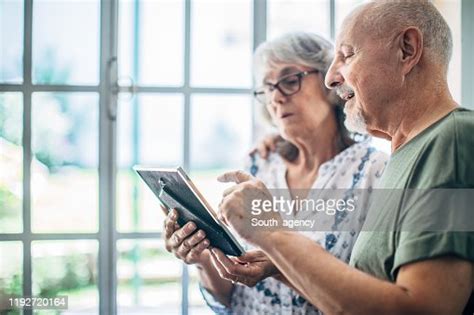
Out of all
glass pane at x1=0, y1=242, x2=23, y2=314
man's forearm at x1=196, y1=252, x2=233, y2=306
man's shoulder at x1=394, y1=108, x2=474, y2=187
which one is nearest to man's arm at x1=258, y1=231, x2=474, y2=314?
man's shoulder at x1=394, y1=108, x2=474, y2=187

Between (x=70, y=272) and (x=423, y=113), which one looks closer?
(x=423, y=113)

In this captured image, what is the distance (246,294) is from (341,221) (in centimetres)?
22

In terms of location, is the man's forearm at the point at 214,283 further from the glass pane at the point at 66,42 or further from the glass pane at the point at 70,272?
the glass pane at the point at 66,42

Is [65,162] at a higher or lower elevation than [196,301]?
higher

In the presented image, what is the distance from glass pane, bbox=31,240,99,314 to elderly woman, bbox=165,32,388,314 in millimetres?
157

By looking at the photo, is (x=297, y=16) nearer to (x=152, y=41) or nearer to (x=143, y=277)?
(x=152, y=41)

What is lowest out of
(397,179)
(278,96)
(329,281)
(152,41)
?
(329,281)

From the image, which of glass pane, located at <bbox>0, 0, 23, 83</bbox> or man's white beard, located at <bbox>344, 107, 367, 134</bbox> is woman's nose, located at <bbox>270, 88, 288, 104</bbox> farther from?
glass pane, located at <bbox>0, 0, 23, 83</bbox>

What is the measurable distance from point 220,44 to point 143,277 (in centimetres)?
44

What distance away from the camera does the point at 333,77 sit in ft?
2.76

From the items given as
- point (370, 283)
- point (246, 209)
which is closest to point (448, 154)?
point (370, 283)

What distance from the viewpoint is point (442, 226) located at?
67 centimetres

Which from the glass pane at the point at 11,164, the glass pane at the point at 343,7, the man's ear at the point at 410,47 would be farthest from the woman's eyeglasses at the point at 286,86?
the glass pane at the point at 11,164

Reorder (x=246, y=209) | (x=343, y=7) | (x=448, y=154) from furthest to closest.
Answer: (x=343, y=7) → (x=246, y=209) → (x=448, y=154)
